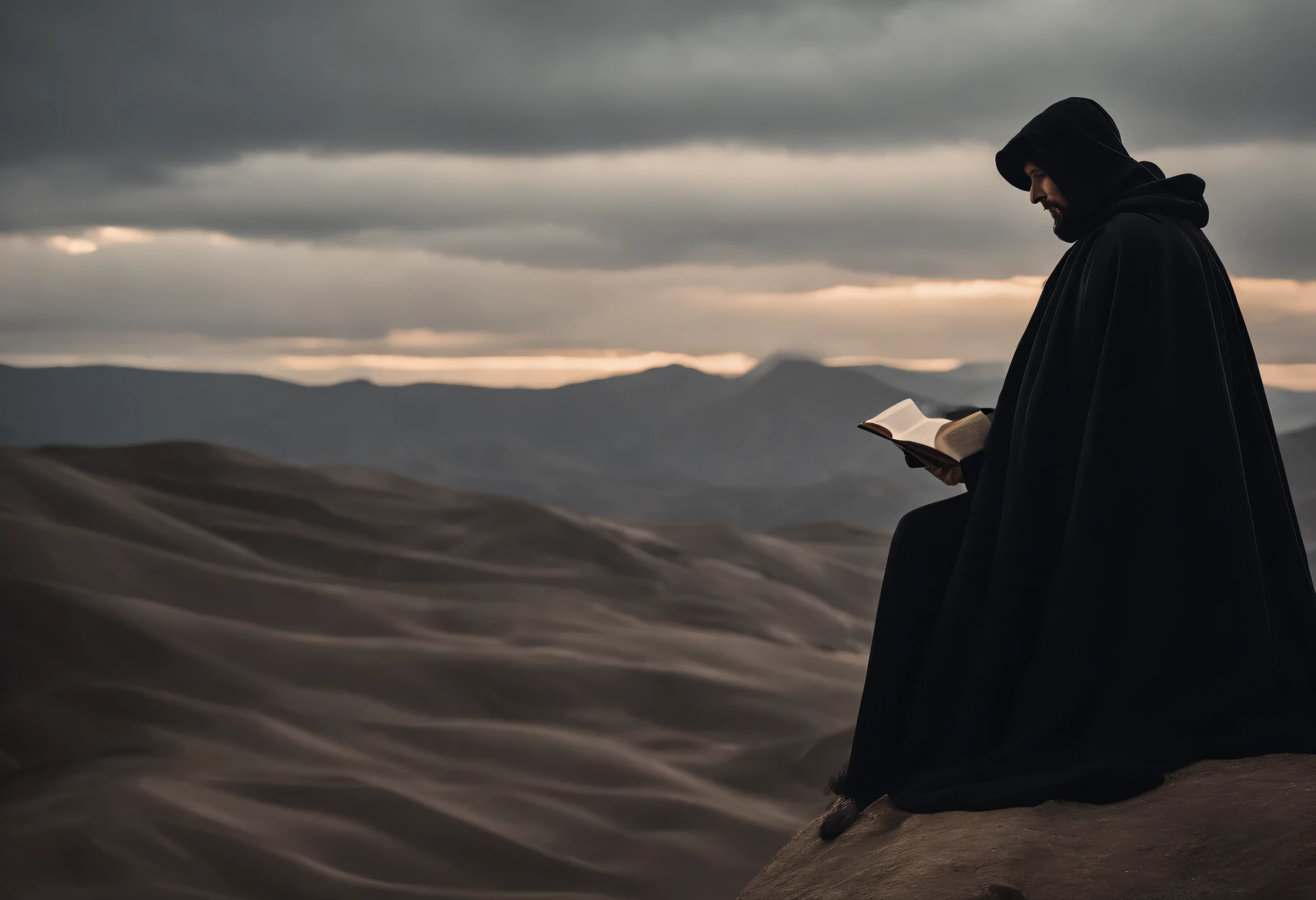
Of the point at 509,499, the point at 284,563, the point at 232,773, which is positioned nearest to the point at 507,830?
the point at 232,773

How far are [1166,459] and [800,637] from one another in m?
31.1

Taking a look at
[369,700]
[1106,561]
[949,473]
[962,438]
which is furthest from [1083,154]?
[369,700]

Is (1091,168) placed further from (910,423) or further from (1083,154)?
(910,423)

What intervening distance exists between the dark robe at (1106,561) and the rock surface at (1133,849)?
0.09 metres

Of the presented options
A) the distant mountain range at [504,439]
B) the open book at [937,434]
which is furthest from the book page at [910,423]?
the distant mountain range at [504,439]

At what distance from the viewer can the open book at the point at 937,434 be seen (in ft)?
13.9

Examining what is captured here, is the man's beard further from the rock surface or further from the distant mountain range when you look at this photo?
the distant mountain range

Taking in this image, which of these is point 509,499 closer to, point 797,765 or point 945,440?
point 797,765

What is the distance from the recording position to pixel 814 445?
189 m

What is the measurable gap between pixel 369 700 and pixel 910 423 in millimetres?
19437

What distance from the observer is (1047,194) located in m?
4.36

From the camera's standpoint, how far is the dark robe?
3752mm

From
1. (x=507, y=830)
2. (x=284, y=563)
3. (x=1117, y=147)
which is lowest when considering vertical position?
(x=507, y=830)

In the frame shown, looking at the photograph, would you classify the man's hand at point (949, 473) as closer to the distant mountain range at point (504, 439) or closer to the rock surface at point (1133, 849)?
the rock surface at point (1133, 849)
